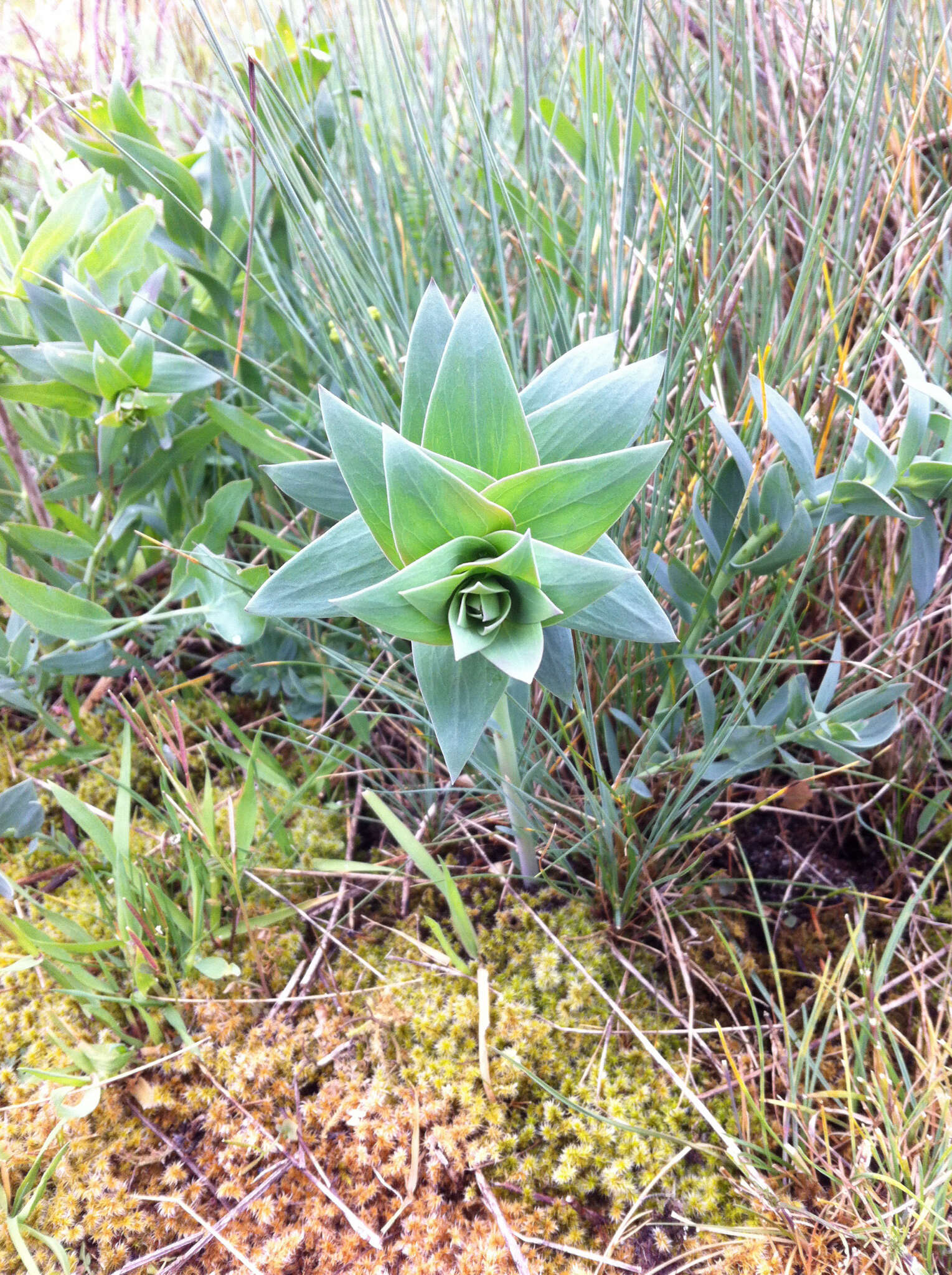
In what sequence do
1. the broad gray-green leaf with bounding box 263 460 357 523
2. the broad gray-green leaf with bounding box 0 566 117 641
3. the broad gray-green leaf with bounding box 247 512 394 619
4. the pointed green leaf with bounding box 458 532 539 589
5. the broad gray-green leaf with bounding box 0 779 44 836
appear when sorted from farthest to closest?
the broad gray-green leaf with bounding box 0 779 44 836
the broad gray-green leaf with bounding box 0 566 117 641
the broad gray-green leaf with bounding box 263 460 357 523
the broad gray-green leaf with bounding box 247 512 394 619
the pointed green leaf with bounding box 458 532 539 589

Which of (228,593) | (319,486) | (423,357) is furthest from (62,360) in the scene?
(423,357)

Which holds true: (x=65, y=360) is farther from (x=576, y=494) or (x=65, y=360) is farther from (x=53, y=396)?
(x=576, y=494)

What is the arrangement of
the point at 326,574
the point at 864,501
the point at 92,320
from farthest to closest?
the point at 92,320, the point at 864,501, the point at 326,574

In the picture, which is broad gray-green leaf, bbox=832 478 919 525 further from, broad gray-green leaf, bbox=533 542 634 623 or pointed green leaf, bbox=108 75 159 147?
pointed green leaf, bbox=108 75 159 147

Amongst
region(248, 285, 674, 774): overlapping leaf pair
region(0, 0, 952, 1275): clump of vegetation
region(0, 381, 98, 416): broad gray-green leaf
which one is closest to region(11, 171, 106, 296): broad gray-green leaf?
region(0, 0, 952, 1275): clump of vegetation

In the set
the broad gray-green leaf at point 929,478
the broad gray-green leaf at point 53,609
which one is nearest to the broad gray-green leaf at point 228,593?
the broad gray-green leaf at point 53,609

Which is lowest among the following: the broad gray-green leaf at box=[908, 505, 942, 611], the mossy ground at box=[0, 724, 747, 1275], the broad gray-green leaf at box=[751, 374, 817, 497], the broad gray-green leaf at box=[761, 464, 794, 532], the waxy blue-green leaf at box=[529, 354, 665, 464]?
the mossy ground at box=[0, 724, 747, 1275]

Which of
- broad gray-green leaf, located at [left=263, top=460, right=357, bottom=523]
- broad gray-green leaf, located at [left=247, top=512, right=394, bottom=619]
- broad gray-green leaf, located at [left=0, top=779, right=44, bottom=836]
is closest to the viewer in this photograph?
broad gray-green leaf, located at [left=247, top=512, right=394, bottom=619]
